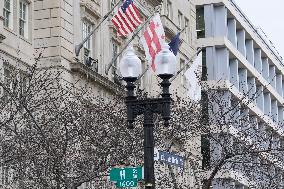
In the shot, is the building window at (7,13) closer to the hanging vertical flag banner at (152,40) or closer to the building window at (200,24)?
the hanging vertical flag banner at (152,40)

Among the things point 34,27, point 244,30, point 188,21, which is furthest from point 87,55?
point 244,30

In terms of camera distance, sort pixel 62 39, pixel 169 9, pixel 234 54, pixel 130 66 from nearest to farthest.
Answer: pixel 130 66 → pixel 62 39 → pixel 169 9 → pixel 234 54

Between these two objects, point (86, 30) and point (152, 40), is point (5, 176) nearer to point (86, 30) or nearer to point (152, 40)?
point (152, 40)

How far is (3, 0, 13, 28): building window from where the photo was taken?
29859mm

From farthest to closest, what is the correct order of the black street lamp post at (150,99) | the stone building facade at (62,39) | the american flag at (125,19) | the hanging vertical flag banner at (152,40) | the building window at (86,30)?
the building window at (86,30) → the stone building facade at (62,39) → the american flag at (125,19) → the hanging vertical flag banner at (152,40) → the black street lamp post at (150,99)

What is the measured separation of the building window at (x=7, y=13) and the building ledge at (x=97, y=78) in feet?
12.2

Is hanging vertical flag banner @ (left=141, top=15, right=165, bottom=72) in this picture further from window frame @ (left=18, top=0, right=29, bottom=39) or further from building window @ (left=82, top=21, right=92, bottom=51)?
building window @ (left=82, top=21, right=92, bottom=51)

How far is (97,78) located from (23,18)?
4595mm

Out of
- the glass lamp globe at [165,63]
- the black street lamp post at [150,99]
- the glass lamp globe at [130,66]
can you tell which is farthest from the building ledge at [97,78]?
the glass lamp globe at [165,63]

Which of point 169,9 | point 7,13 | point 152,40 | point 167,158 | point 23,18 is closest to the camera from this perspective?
point 167,158

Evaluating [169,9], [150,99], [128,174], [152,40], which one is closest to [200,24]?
[169,9]

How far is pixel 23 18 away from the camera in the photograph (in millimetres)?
31719

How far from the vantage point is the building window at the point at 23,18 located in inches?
1238

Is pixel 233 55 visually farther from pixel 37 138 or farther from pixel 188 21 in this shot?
pixel 37 138
